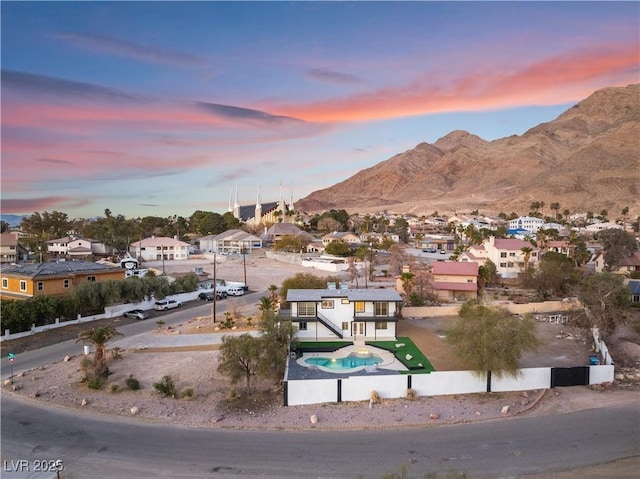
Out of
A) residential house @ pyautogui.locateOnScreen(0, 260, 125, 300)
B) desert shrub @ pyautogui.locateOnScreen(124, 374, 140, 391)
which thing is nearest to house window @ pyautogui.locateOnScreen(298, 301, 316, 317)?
desert shrub @ pyautogui.locateOnScreen(124, 374, 140, 391)

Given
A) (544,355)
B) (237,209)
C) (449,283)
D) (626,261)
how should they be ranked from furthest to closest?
(237,209), (626,261), (449,283), (544,355)

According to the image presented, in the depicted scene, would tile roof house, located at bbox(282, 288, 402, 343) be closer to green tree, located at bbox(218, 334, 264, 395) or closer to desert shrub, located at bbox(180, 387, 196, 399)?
green tree, located at bbox(218, 334, 264, 395)

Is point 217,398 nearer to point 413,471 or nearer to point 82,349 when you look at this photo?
point 413,471

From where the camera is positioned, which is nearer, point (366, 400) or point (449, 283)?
point (366, 400)

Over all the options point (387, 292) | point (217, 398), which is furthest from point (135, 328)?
point (387, 292)

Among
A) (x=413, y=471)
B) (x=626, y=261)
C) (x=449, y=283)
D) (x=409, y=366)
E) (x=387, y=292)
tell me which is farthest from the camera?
(x=626, y=261)

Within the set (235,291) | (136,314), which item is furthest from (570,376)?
(235,291)
